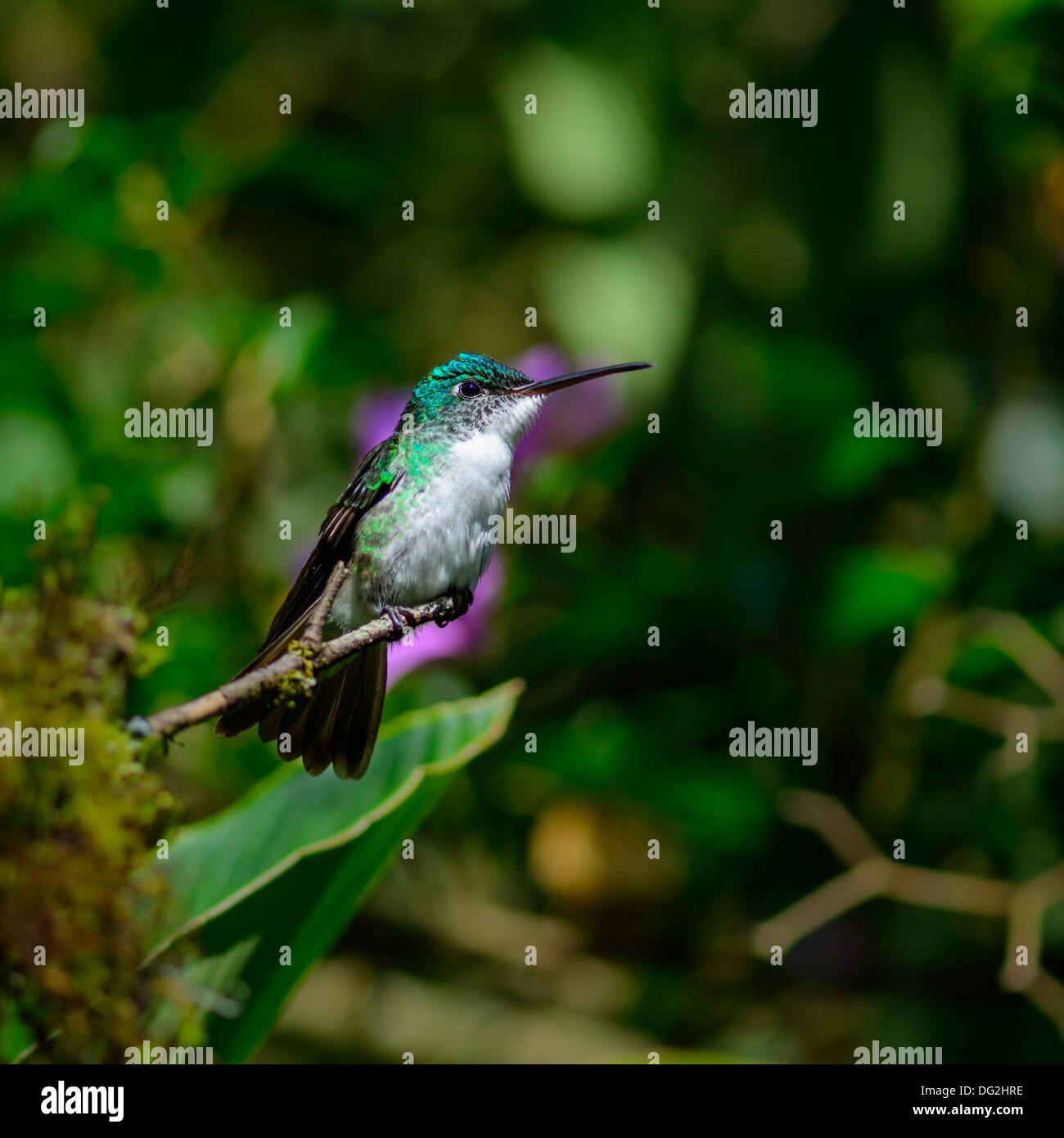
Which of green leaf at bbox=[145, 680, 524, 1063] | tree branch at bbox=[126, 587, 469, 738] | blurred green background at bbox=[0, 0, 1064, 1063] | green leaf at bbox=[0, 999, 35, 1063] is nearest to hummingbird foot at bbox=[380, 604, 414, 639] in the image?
tree branch at bbox=[126, 587, 469, 738]

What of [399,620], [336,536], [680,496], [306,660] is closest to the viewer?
[306,660]

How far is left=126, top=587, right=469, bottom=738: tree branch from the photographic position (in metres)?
0.54

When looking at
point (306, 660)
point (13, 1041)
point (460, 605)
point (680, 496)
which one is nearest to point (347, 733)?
point (460, 605)

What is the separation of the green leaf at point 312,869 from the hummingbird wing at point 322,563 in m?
0.07

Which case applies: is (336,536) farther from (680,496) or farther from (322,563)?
(680,496)

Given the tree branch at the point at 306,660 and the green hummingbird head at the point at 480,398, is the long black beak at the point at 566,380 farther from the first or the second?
the tree branch at the point at 306,660

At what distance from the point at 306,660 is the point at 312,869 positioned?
1.05 feet

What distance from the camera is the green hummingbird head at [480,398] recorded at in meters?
0.91

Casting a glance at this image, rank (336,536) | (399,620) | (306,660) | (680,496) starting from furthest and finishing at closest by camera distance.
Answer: (680,496) < (336,536) < (399,620) < (306,660)

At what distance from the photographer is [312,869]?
913mm

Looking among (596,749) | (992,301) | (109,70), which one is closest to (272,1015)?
(596,749)

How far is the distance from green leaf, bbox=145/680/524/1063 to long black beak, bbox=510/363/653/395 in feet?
0.74

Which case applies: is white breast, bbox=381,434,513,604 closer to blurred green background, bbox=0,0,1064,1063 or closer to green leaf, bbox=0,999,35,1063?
green leaf, bbox=0,999,35,1063
